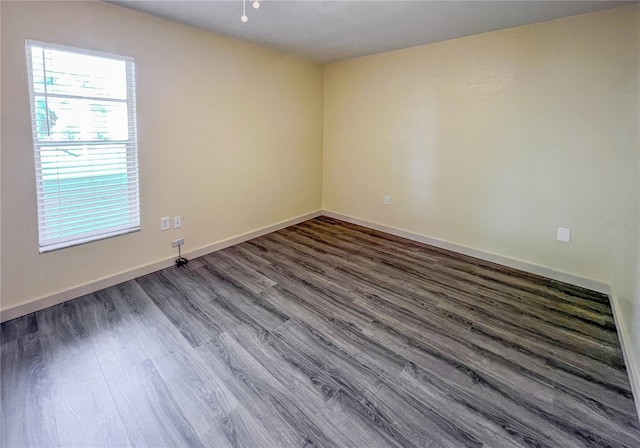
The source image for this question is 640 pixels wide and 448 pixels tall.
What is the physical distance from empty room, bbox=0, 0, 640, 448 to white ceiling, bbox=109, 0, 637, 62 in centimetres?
3

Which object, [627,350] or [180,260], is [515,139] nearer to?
[627,350]

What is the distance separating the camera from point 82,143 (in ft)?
8.25

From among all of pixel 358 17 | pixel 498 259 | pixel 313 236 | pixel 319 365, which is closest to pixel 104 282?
pixel 319 365

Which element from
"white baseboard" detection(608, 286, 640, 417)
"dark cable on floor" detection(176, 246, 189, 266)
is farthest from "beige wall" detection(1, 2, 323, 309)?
"white baseboard" detection(608, 286, 640, 417)

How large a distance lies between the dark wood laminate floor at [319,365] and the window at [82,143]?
622mm

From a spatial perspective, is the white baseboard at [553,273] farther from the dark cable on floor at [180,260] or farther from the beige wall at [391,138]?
the dark cable on floor at [180,260]

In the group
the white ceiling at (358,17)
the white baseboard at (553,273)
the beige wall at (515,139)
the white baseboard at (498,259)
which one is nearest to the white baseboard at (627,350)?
the white baseboard at (553,273)

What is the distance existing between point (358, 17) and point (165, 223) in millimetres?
2582

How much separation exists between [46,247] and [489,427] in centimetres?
314

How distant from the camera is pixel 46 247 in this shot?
8.02ft

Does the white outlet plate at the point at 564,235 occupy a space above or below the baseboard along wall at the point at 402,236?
above

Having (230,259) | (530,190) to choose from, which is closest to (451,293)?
(530,190)

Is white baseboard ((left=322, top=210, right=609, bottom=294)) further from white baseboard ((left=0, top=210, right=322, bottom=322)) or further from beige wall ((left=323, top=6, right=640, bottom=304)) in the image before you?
white baseboard ((left=0, top=210, right=322, bottom=322))

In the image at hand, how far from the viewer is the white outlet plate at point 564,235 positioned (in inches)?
118
